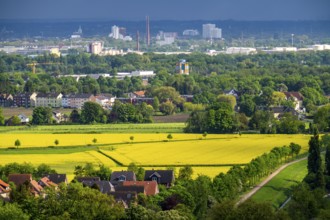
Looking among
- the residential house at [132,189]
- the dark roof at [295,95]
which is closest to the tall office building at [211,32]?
the dark roof at [295,95]

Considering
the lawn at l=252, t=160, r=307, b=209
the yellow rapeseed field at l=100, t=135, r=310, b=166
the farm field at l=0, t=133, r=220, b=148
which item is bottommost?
the lawn at l=252, t=160, r=307, b=209

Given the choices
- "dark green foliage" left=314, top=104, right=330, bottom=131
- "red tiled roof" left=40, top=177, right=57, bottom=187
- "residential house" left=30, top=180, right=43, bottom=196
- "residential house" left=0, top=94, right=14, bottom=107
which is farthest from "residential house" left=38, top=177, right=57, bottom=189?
"residential house" left=0, top=94, right=14, bottom=107

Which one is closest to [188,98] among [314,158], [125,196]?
[314,158]

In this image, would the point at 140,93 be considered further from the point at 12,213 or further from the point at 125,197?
the point at 12,213

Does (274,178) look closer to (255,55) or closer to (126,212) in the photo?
(126,212)

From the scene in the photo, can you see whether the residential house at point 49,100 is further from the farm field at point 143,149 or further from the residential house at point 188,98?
the farm field at point 143,149

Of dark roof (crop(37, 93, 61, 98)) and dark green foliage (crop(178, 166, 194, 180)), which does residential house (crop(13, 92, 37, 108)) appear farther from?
dark green foliage (crop(178, 166, 194, 180))
